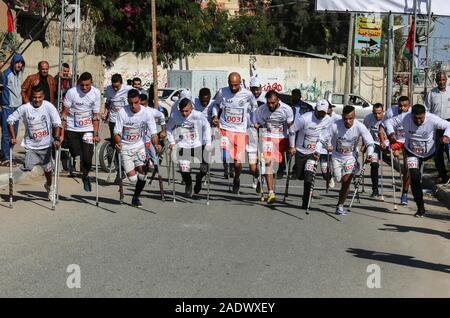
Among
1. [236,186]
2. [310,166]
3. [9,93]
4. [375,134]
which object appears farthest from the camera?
[9,93]

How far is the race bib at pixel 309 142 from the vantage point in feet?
42.5

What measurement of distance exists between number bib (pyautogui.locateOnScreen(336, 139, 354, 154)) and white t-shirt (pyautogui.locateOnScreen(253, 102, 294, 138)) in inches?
50.8

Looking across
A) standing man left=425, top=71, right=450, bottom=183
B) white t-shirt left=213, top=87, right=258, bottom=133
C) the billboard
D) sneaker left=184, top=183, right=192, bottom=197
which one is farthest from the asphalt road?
the billboard

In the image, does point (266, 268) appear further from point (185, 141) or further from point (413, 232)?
point (185, 141)

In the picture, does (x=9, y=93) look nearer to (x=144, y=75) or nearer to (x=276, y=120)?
(x=276, y=120)

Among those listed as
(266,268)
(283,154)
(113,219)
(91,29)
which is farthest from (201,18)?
(266,268)

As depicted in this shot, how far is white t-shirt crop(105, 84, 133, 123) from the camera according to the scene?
15109 mm

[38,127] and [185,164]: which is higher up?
[38,127]

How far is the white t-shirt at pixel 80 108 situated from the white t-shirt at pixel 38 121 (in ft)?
5.21

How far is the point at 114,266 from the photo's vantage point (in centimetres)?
793

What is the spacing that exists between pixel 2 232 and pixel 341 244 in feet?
13.4

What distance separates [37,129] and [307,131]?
4.27 metres

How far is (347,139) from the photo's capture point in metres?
12.3

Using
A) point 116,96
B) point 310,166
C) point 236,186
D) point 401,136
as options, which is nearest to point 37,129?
point 116,96
